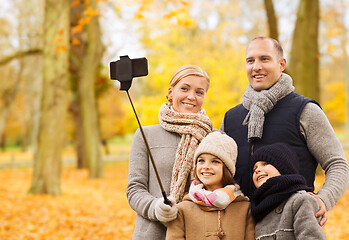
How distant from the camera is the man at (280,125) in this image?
2.66 metres

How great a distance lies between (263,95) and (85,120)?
1339cm

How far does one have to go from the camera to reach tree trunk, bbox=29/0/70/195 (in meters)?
10.4

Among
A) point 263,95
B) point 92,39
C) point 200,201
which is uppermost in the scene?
point 92,39

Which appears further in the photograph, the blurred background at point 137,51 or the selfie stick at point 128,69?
the blurred background at point 137,51

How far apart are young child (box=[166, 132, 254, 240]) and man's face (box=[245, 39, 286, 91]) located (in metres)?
0.57

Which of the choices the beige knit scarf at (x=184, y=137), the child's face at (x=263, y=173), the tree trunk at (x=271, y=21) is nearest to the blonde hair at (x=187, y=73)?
the beige knit scarf at (x=184, y=137)

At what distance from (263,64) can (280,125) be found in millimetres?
441

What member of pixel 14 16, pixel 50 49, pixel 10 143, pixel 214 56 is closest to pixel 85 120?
pixel 50 49

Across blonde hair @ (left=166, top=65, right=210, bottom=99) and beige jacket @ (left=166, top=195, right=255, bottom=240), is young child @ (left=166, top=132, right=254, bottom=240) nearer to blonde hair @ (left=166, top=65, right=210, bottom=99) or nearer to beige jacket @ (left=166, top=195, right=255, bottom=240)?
beige jacket @ (left=166, top=195, right=255, bottom=240)

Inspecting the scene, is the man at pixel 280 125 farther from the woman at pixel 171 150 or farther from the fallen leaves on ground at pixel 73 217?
the fallen leaves on ground at pixel 73 217

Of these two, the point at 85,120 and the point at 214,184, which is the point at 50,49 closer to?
the point at 85,120

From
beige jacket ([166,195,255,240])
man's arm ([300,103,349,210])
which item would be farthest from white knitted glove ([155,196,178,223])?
man's arm ([300,103,349,210])

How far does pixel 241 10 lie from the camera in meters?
24.8

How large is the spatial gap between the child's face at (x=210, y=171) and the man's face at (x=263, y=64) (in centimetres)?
70
